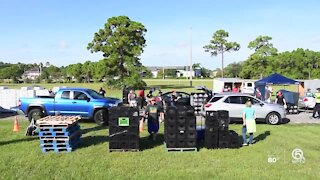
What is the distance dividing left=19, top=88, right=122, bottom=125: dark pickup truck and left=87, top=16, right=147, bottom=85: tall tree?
36949 mm

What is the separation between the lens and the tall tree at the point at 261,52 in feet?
245

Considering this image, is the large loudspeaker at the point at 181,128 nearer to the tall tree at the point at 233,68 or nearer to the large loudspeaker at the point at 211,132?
the large loudspeaker at the point at 211,132

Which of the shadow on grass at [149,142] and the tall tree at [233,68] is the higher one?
the tall tree at [233,68]

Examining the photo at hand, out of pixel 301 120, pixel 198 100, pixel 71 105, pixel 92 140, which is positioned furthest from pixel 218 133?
pixel 198 100

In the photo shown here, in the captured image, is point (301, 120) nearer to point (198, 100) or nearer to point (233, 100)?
point (233, 100)

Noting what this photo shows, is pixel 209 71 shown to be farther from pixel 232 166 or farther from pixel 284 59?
pixel 232 166

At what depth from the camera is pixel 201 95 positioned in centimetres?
2186

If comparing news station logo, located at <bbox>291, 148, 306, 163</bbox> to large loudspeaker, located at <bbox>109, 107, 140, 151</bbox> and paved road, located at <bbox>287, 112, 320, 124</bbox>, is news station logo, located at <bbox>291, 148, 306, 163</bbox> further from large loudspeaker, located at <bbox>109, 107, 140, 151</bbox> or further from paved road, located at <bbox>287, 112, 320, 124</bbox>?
paved road, located at <bbox>287, 112, 320, 124</bbox>

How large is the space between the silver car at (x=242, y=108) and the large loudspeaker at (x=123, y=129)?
6764mm

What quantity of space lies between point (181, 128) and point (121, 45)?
4542cm

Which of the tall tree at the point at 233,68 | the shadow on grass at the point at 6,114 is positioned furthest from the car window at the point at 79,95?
the tall tree at the point at 233,68

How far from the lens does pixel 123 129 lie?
10.9 metres

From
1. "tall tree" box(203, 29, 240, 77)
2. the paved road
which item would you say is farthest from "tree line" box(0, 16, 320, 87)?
the paved road

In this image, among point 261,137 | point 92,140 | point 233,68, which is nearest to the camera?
point 92,140
